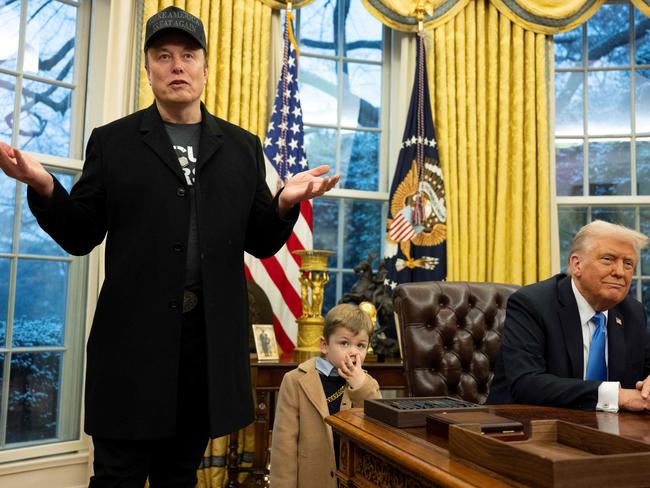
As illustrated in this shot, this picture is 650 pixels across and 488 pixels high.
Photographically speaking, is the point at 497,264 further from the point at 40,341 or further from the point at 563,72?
the point at 40,341

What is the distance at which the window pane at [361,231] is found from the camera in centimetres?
467

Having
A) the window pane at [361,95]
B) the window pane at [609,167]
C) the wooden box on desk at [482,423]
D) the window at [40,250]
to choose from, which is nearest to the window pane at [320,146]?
the window pane at [361,95]

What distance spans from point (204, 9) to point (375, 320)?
209 centimetres

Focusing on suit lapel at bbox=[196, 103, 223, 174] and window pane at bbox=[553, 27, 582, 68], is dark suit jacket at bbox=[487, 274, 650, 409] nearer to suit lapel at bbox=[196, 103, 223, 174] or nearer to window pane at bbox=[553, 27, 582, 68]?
suit lapel at bbox=[196, 103, 223, 174]

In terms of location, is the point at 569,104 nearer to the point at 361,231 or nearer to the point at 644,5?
the point at 644,5

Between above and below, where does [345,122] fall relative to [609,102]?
below

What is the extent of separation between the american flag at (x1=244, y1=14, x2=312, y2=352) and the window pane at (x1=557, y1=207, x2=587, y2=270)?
1912 millimetres

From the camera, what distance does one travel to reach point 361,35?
4.80 metres

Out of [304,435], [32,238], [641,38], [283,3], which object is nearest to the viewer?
[304,435]

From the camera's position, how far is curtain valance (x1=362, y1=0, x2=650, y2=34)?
4.45 meters

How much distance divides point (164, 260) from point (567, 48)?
4329 mm

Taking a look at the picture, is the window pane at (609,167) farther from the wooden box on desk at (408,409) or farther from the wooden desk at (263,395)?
the wooden box on desk at (408,409)

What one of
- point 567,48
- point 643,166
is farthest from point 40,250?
point 643,166

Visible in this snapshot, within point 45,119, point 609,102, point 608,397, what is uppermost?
point 609,102
